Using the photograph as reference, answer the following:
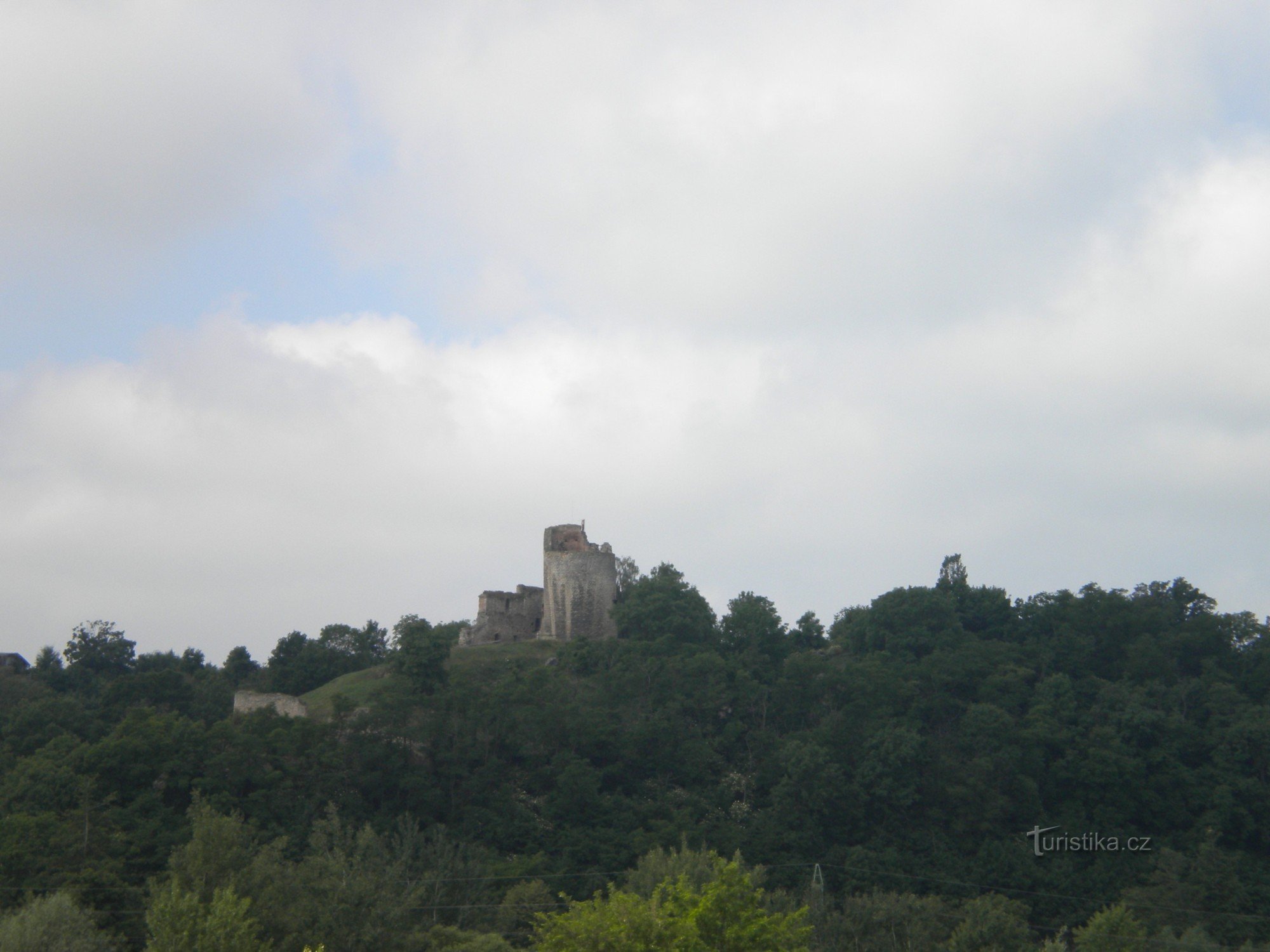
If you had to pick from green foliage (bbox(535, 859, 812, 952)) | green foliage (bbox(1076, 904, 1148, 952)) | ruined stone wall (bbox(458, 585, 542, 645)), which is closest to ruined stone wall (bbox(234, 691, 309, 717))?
ruined stone wall (bbox(458, 585, 542, 645))

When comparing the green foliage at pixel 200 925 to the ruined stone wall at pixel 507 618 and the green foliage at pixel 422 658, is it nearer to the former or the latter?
the green foliage at pixel 422 658

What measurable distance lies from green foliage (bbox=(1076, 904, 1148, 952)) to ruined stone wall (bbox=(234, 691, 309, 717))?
117ft

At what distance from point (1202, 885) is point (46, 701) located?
49870mm

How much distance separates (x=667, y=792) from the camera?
192 ft

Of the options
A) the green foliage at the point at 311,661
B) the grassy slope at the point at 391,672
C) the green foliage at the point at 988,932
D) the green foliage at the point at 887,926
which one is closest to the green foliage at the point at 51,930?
the green foliage at the point at 887,926

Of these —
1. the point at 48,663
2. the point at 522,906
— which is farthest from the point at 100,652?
the point at 522,906

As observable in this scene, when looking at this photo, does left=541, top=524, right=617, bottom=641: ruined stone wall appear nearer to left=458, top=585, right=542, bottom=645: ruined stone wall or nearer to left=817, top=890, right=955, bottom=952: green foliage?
left=458, top=585, right=542, bottom=645: ruined stone wall

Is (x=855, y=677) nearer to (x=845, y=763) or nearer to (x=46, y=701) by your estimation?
(x=845, y=763)

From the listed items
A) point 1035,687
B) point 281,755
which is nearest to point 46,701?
point 281,755

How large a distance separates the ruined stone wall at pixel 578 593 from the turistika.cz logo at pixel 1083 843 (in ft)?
85.4

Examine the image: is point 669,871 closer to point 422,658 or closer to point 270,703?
point 422,658

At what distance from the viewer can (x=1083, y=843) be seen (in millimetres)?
57781

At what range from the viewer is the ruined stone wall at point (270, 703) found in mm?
61000

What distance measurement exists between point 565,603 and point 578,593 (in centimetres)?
96
